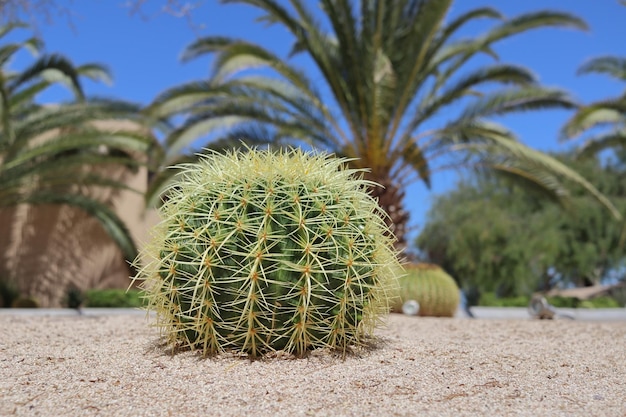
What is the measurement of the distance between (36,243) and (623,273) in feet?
75.1

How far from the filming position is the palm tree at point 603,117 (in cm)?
1455

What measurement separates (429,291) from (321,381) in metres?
6.62

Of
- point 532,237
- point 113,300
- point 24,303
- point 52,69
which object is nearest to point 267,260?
point 52,69

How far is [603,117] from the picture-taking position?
15.2m

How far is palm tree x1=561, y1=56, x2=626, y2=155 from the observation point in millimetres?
14555

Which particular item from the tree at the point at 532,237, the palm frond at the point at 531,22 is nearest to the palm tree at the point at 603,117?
the palm frond at the point at 531,22

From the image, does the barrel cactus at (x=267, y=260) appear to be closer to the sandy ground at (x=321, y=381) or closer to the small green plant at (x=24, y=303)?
the sandy ground at (x=321, y=381)

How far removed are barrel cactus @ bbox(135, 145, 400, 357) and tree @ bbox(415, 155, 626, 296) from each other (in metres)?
20.9

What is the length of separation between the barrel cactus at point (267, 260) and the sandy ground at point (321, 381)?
20 cm

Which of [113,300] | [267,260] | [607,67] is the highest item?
[607,67]

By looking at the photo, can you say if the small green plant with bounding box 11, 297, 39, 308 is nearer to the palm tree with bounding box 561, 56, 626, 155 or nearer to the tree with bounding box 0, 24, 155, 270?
the tree with bounding box 0, 24, 155, 270

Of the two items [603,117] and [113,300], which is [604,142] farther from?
[113,300]

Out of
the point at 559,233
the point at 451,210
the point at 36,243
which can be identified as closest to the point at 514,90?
the point at 36,243

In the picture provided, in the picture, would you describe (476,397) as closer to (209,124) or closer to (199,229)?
(199,229)
